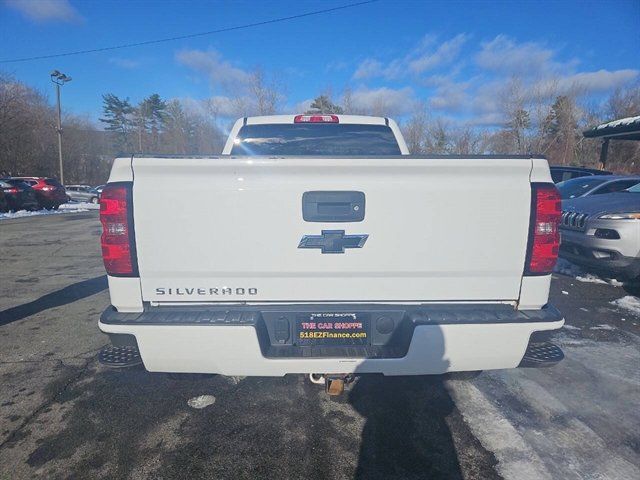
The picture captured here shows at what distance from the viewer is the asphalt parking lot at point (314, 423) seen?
7.06 feet

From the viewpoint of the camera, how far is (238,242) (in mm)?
2102

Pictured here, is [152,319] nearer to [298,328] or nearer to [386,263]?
[298,328]

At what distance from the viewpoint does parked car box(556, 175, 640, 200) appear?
784cm

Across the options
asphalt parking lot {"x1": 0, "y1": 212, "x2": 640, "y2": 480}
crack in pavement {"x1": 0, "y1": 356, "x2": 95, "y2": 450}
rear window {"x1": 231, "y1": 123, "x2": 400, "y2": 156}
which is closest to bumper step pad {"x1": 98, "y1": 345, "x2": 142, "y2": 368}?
asphalt parking lot {"x1": 0, "y1": 212, "x2": 640, "y2": 480}

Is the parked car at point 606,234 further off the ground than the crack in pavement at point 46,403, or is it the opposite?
the parked car at point 606,234

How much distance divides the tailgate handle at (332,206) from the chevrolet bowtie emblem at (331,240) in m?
0.08

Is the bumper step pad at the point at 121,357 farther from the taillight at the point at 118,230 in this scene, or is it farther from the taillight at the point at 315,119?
the taillight at the point at 315,119

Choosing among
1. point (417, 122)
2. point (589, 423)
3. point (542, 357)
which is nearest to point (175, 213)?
point (542, 357)

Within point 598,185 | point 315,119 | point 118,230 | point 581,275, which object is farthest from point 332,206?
point 598,185

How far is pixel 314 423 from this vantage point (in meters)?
2.54

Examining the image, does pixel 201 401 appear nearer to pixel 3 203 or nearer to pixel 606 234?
pixel 606 234

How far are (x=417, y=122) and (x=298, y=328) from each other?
43.8 meters

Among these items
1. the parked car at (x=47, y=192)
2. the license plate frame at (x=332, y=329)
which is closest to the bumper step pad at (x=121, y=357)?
the license plate frame at (x=332, y=329)

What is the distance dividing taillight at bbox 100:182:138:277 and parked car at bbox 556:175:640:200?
845 centimetres
